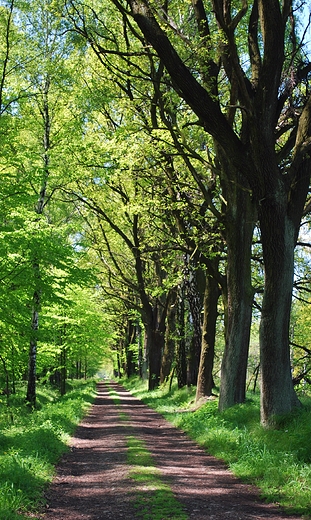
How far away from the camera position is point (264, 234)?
9680mm

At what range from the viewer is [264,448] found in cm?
829

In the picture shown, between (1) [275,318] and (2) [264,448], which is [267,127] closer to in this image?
(1) [275,318]

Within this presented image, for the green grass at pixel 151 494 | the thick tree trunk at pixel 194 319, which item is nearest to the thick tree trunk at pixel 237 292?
the green grass at pixel 151 494

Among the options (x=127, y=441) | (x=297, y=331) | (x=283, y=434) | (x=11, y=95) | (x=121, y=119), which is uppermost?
(x=121, y=119)

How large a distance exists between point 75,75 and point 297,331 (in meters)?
30.5

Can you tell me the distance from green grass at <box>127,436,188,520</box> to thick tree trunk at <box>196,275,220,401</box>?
7.60 metres

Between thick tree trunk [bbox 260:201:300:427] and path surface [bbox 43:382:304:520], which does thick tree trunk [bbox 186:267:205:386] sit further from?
thick tree trunk [bbox 260:201:300:427]

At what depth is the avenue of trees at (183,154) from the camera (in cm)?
942

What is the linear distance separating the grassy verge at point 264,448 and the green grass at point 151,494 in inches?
52.3

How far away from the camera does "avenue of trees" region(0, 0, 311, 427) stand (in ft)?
30.9

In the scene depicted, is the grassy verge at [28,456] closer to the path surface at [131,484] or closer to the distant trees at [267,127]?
the path surface at [131,484]

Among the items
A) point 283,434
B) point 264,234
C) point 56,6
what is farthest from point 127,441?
point 56,6

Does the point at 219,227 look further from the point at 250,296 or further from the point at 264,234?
the point at 264,234

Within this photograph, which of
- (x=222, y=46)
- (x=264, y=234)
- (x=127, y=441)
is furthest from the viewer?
(x=127, y=441)
